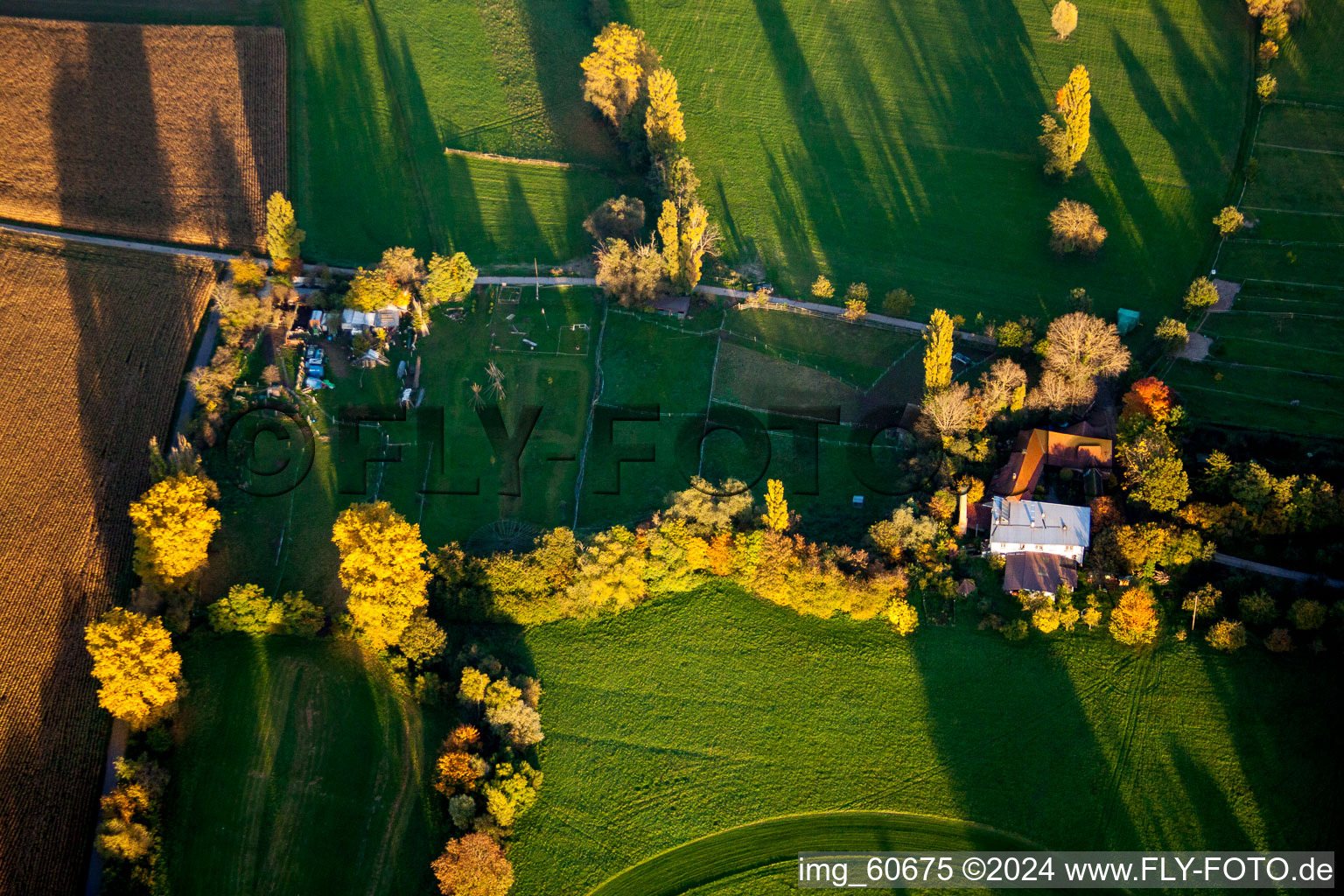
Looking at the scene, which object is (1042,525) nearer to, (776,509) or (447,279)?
(776,509)

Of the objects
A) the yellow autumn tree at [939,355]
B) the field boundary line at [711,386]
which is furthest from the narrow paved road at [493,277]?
the yellow autumn tree at [939,355]

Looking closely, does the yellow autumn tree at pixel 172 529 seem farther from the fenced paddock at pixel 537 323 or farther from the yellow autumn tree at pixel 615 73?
the yellow autumn tree at pixel 615 73

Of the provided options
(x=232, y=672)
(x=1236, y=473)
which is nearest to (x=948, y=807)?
(x=1236, y=473)

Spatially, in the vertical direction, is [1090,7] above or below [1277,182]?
above

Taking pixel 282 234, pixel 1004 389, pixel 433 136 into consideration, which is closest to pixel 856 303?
pixel 1004 389

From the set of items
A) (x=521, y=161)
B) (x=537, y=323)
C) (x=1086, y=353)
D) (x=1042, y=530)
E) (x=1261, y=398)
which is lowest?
(x=1042, y=530)

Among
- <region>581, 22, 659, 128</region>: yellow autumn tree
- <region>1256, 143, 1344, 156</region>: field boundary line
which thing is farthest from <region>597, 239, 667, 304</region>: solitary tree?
<region>1256, 143, 1344, 156</region>: field boundary line

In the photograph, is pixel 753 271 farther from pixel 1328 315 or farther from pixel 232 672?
pixel 232 672
